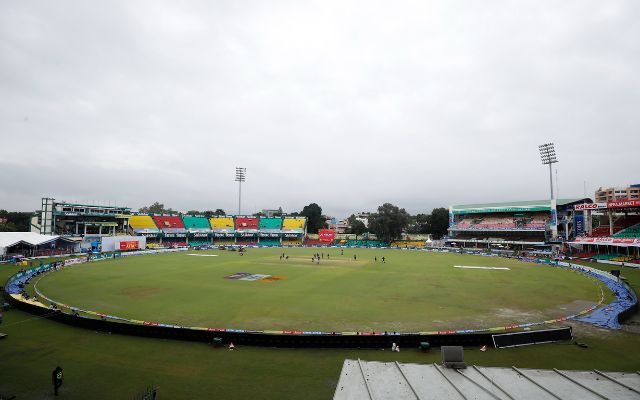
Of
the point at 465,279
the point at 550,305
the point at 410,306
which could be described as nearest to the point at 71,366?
the point at 410,306

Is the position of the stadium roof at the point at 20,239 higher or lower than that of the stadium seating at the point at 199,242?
higher

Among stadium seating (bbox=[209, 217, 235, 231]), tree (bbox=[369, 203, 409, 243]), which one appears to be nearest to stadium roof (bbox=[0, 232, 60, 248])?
stadium seating (bbox=[209, 217, 235, 231])

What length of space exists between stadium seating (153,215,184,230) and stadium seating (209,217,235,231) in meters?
8.68

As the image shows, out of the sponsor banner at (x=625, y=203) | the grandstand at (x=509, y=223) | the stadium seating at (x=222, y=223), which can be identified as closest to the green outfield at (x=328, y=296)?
the sponsor banner at (x=625, y=203)

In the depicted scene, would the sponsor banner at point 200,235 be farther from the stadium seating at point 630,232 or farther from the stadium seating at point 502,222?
the stadium seating at point 630,232

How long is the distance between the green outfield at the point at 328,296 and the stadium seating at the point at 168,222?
50.8 meters

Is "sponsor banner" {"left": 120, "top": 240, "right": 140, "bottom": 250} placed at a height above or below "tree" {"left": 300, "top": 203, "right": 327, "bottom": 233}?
below

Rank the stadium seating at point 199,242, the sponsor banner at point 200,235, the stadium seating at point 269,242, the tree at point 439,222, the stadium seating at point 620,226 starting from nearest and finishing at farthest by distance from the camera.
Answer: the stadium seating at point 620,226
the stadium seating at point 199,242
the sponsor banner at point 200,235
the stadium seating at point 269,242
the tree at point 439,222

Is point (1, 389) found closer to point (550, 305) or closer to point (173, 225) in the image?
point (550, 305)

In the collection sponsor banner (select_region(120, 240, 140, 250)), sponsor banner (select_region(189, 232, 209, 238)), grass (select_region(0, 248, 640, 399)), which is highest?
sponsor banner (select_region(189, 232, 209, 238))

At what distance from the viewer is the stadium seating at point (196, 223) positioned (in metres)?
96.4

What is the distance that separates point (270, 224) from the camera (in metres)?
106

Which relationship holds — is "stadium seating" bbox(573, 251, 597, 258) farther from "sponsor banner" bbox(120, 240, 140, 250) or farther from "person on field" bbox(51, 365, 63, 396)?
"sponsor banner" bbox(120, 240, 140, 250)

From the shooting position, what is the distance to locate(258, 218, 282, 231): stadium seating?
10403cm
